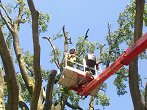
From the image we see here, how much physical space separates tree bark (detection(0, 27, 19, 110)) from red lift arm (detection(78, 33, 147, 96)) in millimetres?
Result: 2722

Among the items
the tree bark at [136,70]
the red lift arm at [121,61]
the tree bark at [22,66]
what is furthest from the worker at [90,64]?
the tree bark at [22,66]

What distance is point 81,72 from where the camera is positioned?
9.05 metres

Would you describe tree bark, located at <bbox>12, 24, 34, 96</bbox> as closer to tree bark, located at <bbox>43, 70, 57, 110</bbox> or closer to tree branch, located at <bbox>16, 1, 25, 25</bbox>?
tree branch, located at <bbox>16, 1, 25, 25</bbox>

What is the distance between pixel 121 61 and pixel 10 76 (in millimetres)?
2817

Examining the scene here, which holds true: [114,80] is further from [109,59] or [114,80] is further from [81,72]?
[81,72]

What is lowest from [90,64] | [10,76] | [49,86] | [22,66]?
[10,76]

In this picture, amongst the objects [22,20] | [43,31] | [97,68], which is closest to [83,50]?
[43,31]

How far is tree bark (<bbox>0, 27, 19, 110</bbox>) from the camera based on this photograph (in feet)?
18.3

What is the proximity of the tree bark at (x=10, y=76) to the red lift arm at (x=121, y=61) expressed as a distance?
2.72m

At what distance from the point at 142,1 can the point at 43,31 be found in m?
8.16

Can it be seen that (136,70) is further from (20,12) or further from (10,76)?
(20,12)

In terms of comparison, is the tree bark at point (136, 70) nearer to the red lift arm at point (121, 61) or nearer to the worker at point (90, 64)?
the red lift arm at point (121, 61)

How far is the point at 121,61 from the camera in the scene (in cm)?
755

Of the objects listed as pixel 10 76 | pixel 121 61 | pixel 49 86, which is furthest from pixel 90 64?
pixel 10 76
